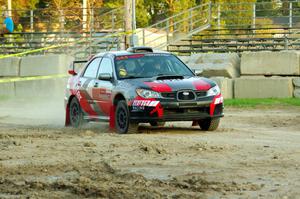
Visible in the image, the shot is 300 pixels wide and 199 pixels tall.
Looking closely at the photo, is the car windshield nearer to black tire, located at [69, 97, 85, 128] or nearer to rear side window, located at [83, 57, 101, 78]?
rear side window, located at [83, 57, 101, 78]

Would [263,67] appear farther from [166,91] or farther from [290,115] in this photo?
[166,91]

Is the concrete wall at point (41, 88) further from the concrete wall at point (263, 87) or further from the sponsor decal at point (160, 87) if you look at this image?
the sponsor decal at point (160, 87)

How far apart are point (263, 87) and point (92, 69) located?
8728 millimetres

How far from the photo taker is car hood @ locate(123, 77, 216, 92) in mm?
14727

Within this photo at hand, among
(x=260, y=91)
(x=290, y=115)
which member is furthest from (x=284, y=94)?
(x=290, y=115)

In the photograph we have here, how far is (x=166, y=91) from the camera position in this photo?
1468 cm

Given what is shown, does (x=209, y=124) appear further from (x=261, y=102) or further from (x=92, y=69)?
(x=261, y=102)

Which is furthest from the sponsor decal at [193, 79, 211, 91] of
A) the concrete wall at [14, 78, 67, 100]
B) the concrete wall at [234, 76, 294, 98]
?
the concrete wall at [14, 78, 67, 100]

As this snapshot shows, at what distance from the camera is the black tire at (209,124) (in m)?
15.4

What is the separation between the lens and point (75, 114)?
56.2ft

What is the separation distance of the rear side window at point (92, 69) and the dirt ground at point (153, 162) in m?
1.00

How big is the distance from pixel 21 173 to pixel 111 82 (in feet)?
18.8

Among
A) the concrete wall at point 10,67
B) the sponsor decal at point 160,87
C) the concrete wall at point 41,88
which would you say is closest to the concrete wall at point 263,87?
the concrete wall at point 41,88

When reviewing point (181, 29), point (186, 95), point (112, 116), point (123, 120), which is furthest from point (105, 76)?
point (181, 29)
